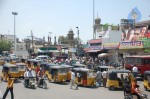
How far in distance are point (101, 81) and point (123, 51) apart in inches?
994

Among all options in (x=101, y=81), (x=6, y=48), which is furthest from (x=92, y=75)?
(x=6, y=48)

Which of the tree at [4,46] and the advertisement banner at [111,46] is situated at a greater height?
the tree at [4,46]

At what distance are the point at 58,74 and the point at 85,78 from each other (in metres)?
3.32

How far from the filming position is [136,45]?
46.0 meters

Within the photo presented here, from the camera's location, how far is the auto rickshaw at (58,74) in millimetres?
28375

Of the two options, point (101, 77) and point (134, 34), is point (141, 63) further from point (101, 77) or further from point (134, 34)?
point (134, 34)

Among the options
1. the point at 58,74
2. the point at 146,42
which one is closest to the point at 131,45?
the point at 146,42

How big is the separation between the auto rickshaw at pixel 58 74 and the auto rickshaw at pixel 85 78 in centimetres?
210

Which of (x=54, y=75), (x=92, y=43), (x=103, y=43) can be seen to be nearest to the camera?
(x=54, y=75)

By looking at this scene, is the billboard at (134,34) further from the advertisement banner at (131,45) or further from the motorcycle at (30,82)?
the motorcycle at (30,82)

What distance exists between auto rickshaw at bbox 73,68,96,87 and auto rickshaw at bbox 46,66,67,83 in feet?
6.89

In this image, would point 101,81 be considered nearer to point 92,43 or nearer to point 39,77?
point 39,77

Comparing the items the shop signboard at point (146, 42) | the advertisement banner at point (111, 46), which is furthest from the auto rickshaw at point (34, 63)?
the advertisement banner at point (111, 46)

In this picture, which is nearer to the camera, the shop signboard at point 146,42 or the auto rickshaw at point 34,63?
the auto rickshaw at point 34,63
